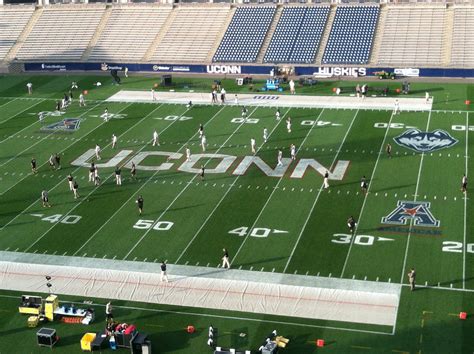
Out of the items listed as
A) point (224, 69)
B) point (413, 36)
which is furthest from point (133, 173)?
point (413, 36)

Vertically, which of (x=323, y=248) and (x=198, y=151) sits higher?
(x=198, y=151)

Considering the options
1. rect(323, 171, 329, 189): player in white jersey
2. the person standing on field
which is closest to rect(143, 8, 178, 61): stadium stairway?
rect(323, 171, 329, 189): player in white jersey

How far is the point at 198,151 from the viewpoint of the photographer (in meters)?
54.4

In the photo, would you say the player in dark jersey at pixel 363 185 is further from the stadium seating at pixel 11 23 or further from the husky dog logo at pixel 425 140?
the stadium seating at pixel 11 23

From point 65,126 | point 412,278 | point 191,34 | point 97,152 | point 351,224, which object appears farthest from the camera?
point 191,34

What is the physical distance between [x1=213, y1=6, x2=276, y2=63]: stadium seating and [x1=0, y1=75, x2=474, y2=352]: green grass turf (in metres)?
17.3

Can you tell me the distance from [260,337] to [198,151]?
2457cm

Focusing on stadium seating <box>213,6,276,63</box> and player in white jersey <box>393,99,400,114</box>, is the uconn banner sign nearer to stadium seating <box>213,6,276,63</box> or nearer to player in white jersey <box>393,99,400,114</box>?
stadium seating <box>213,6,276,63</box>

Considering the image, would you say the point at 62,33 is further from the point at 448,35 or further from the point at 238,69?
the point at 448,35

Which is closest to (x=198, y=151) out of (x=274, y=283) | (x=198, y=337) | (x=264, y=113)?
(x=264, y=113)

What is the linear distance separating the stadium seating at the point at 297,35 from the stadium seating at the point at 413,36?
23.9ft

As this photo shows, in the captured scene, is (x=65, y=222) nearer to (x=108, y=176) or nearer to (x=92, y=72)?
(x=108, y=176)

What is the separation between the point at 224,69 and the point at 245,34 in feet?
23.2

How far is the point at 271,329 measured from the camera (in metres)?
32.3
